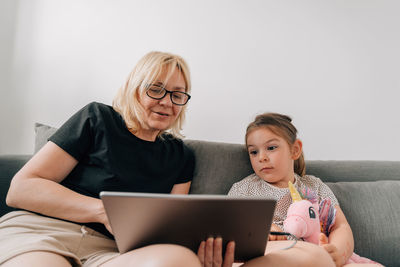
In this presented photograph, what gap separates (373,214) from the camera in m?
1.37

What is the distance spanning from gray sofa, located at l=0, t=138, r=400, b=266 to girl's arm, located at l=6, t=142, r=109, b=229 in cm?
29

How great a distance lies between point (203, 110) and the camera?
5.43 ft

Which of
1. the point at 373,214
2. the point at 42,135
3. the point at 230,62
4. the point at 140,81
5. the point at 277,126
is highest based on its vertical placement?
the point at 230,62

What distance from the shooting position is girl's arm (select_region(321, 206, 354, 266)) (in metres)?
→ 0.95

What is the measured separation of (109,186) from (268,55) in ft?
3.70

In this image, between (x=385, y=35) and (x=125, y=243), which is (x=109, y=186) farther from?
(x=385, y=35)

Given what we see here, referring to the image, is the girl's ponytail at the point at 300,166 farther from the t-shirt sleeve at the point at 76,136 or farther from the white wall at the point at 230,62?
the t-shirt sleeve at the point at 76,136

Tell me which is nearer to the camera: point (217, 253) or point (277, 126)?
point (217, 253)

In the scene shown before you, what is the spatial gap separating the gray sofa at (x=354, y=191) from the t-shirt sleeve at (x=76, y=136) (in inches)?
12.2

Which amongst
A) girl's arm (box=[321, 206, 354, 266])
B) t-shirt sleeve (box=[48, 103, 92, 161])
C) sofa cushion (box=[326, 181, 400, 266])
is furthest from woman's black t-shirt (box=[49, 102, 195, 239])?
sofa cushion (box=[326, 181, 400, 266])

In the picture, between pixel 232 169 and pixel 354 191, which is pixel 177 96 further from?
pixel 354 191

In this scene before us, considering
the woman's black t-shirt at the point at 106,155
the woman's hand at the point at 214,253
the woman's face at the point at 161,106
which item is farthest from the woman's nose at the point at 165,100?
the woman's hand at the point at 214,253

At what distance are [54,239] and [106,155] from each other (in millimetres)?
298

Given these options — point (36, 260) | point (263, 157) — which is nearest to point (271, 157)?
point (263, 157)
